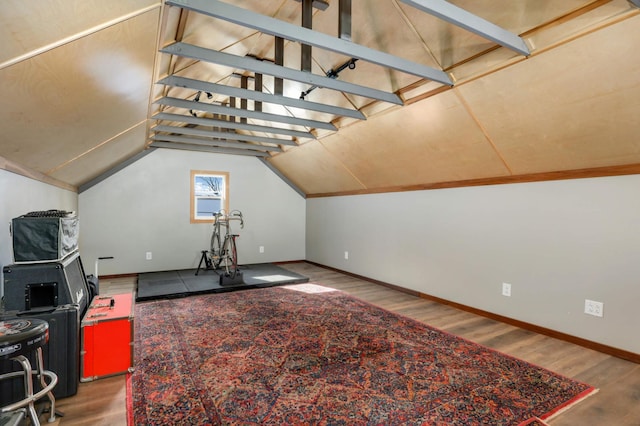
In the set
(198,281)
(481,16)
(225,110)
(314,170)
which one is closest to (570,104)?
(481,16)

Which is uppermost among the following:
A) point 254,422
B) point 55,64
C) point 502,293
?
point 55,64

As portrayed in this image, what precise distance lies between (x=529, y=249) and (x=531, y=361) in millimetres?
1184

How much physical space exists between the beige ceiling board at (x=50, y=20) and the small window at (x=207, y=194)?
5.05 m

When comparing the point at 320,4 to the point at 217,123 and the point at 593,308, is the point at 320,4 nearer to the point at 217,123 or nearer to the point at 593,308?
the point at 217,123

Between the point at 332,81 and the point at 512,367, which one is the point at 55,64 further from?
the point at 512,367

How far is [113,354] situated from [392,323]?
2.52m

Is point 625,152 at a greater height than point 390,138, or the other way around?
point 390,138

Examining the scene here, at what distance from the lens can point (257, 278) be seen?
5.50 m

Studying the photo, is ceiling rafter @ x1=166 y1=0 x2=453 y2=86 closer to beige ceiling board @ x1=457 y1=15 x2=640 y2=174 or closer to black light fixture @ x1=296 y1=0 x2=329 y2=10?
black light fixture @ x1=296 y1=0 x2=329 y2=10

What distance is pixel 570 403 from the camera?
81.6 inches

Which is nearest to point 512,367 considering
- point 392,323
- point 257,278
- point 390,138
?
point 392,323

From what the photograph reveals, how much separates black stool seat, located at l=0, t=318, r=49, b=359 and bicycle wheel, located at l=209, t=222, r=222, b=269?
437 centimetres

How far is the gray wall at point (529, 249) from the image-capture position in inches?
109

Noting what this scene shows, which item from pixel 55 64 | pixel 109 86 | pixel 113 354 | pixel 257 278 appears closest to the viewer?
pixel 55 64
